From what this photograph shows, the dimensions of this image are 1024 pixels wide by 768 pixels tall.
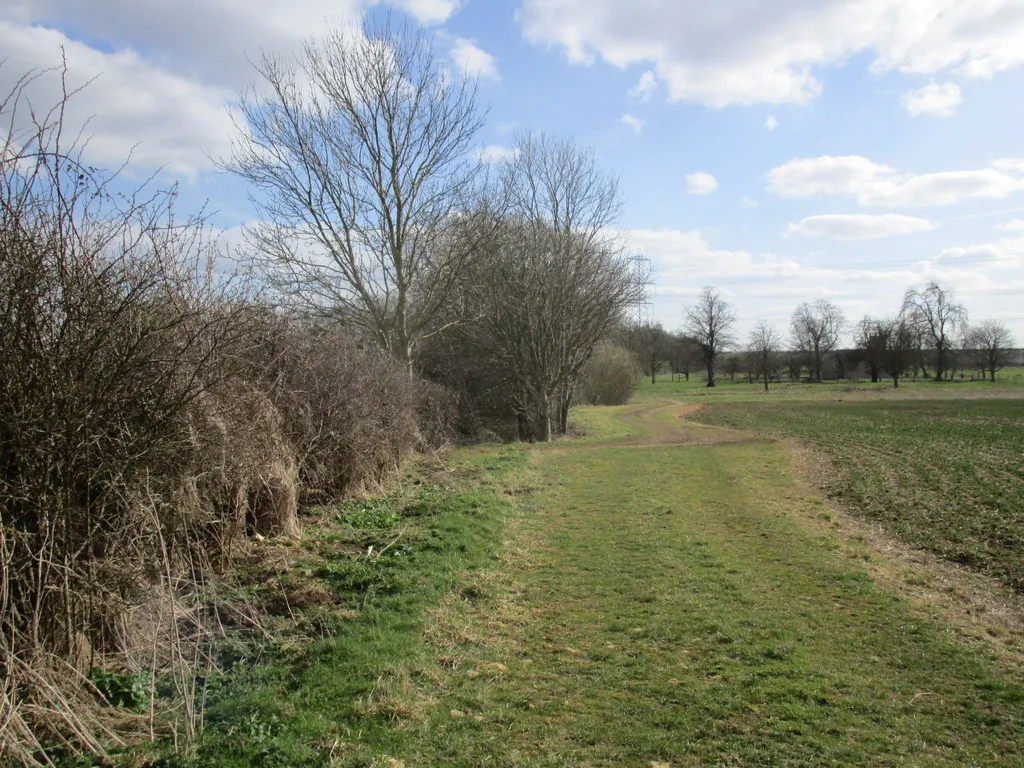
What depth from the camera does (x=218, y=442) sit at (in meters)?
6.33

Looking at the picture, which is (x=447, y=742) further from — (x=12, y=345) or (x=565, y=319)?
(x=565, y=319)

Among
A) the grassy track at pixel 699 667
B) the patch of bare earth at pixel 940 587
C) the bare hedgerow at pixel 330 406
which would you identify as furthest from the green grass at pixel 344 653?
the patch of bare earth at pixel 940 587

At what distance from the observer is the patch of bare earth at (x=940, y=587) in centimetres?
598

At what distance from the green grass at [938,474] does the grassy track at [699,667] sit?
6.96ft

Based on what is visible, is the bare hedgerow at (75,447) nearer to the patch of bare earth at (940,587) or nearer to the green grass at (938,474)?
the patch of bare earth at (940,587)

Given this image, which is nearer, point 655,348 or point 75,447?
point 75,447

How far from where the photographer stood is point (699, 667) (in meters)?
5.11

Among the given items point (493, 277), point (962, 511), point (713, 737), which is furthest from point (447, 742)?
point (493, 277)

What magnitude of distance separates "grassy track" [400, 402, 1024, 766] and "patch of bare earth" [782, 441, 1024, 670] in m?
0.33

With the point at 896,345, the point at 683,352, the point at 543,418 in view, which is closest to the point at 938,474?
the point at 543,418

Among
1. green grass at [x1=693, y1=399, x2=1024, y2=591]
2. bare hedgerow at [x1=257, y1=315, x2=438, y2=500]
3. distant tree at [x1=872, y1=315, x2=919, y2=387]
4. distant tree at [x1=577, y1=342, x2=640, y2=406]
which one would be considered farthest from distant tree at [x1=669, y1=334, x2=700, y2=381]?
bare hedgerow at [x1=257, y1=315, x2=438, y2=500]

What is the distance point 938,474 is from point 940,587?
951 centimetres

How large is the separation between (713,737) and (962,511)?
989 cm

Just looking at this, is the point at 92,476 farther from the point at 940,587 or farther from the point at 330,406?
the point at 940,587
